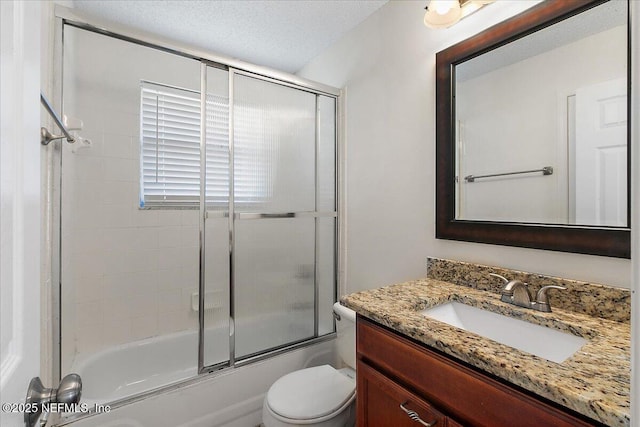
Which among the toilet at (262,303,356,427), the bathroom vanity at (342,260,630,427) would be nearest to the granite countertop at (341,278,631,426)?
the bathroom vanity at (342,260,630,427)

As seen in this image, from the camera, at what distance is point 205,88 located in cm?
160

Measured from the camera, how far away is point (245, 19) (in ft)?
6.20

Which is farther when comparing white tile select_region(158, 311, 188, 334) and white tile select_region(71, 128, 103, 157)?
white tile select_region(158, 311, 188, 334)

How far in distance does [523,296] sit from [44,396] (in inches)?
52.1

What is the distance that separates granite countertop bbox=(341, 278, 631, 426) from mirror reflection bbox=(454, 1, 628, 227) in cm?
36

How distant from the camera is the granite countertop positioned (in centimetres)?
56

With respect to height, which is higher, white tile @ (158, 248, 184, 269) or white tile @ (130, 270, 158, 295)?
white tile @ (158, 248, 184, 269)

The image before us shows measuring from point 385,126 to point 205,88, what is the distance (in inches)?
41.3

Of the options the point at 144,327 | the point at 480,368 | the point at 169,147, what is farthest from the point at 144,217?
the point at 480,368

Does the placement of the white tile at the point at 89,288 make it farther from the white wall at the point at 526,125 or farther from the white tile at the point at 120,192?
the white wall at the point at 526,125

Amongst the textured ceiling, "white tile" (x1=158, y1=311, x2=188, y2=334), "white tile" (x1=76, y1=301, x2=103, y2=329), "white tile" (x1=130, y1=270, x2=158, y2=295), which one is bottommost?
"white tile" (x1=158, y1=311, x2=188, y2=334)

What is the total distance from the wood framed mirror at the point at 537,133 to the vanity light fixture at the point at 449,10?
0.11 meters

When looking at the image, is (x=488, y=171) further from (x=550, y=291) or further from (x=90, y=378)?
(x=90, y=378)

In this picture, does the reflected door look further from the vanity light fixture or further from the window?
the window
